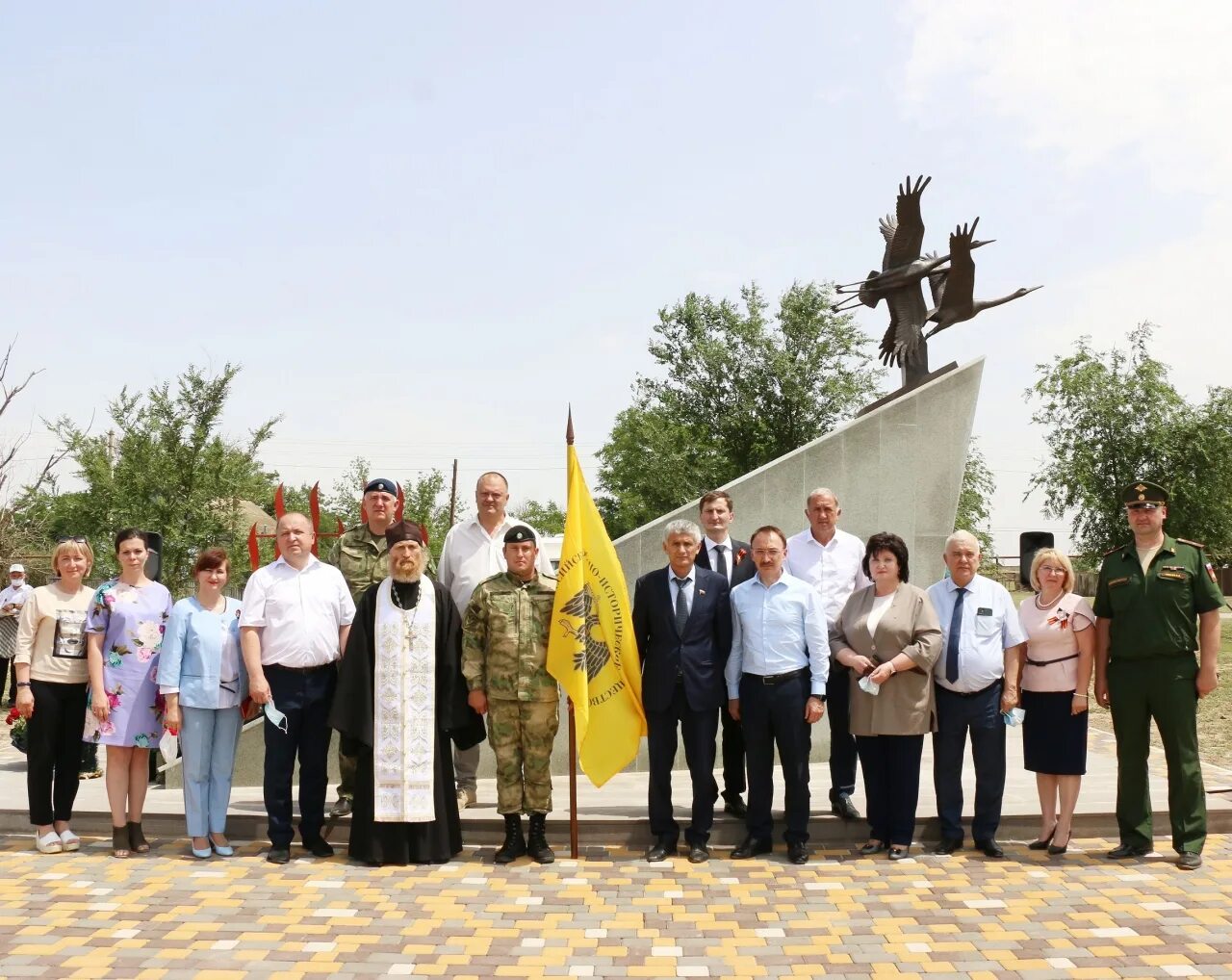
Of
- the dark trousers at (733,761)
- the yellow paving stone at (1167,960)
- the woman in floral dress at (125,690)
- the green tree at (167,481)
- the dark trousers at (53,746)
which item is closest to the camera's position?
the yellow paving stone at (1167,960)

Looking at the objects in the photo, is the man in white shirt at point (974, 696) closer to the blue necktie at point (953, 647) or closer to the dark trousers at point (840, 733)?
the blue necktie at point (953, 647)

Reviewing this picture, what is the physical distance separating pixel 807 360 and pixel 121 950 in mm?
36547

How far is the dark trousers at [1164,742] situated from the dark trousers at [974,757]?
55cm

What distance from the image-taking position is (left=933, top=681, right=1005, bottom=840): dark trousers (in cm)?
526

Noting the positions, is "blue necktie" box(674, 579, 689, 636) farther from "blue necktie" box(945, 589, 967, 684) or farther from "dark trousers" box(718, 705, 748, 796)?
"blue necktie" box(945, 589, 967, 684)

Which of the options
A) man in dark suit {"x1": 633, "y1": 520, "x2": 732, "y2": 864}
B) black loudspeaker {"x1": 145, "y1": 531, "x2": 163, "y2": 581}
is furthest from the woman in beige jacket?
black loudspeaker {"x1": 145, "y1": 531, "x2": 163, "y2": 581}

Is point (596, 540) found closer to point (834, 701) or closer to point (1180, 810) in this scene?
point (834, 701)

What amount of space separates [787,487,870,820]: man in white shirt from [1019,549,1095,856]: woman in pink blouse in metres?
0.86

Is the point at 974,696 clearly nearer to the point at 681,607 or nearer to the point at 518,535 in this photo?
the point at 681,607

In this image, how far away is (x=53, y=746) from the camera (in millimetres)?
5457

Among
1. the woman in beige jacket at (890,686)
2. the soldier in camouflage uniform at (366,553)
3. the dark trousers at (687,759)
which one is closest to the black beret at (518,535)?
the soldier in camouflage uniform at (366,553)

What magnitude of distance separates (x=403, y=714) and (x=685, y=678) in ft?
4.49

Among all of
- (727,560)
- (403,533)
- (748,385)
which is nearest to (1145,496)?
(727,560)

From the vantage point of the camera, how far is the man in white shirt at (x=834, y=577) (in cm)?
564
